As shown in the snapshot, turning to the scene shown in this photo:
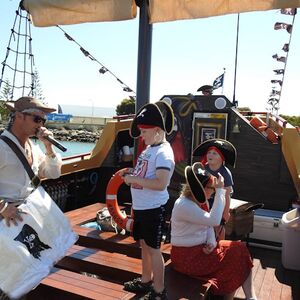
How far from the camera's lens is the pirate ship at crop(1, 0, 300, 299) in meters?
3.08

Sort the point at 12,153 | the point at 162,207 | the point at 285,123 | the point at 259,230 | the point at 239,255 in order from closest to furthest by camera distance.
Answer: the point at 12,153, the point at 162,207, the point at 239,255, the point at 259,230, the point at 285,123

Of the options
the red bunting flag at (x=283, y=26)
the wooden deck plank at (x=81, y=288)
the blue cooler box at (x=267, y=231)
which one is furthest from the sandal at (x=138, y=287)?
the red bunting flag at (x=283, y=26)

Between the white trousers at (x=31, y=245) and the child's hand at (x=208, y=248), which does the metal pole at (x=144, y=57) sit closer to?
the child's hand at (x=208, y=248)

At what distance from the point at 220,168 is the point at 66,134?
58622mm

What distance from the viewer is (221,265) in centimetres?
284

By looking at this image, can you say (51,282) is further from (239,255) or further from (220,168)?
(220,168)

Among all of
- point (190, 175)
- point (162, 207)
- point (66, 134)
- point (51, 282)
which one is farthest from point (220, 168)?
point (66, 134)

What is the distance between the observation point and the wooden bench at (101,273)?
2.77m

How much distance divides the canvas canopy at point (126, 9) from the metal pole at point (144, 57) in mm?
75

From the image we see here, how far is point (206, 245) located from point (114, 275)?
3.03ft

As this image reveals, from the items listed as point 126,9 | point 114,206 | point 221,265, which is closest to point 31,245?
point 221,265

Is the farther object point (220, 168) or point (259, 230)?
point (259, 230)

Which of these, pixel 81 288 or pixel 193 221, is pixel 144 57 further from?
pixel 81 288

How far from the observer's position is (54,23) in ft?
13.8
